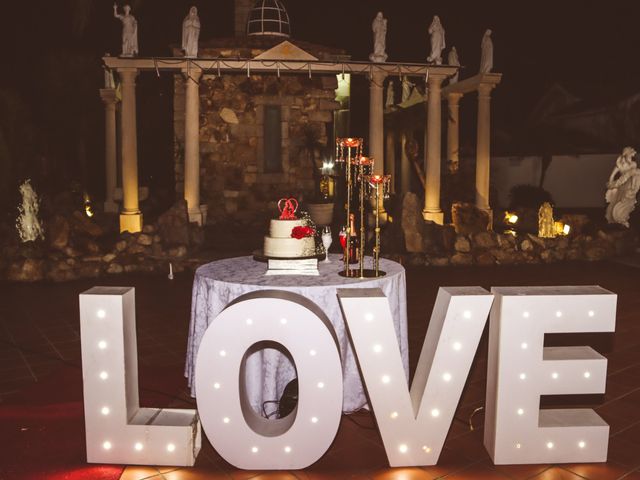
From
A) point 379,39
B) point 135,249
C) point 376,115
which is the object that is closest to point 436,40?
point 379,39

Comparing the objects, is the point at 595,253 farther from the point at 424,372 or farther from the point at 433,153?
the point at 424,372

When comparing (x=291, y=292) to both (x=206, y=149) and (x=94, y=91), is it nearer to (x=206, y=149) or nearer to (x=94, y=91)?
(x=206, y=149)

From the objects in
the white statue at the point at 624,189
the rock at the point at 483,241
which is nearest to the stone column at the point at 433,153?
the rock at the point at 483,241

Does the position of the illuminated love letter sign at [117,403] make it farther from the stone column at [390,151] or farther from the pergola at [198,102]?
the stone column at [390,151]

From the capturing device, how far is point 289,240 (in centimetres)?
481

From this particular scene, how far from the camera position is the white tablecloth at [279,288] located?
4363 mm

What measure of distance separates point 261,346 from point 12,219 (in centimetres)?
1108

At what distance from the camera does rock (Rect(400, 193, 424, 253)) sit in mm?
12625

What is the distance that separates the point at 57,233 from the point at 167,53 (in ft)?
49.4

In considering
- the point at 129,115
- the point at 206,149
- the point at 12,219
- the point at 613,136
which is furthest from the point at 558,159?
the point at 12,219

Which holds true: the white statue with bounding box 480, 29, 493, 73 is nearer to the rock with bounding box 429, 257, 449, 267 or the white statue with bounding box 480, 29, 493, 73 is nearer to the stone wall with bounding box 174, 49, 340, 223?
the stone wall with bounding box 174, 49, 340, 223

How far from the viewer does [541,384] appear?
384 centimetres

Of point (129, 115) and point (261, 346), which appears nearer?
point (261, 346)

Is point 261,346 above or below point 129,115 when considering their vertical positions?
below
